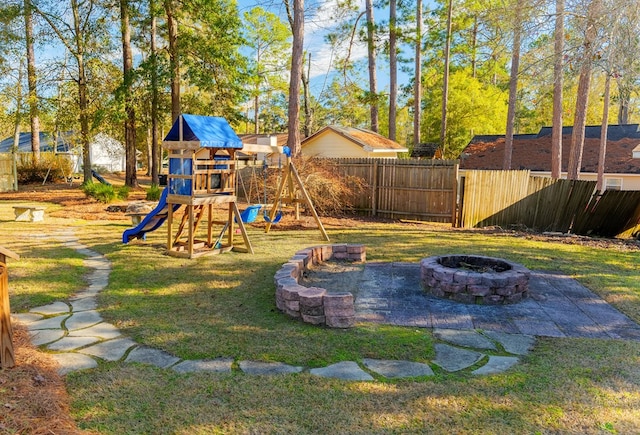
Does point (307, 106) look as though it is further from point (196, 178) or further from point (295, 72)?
point (196, 178)

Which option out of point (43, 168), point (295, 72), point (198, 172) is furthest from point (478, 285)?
point (43, 168)

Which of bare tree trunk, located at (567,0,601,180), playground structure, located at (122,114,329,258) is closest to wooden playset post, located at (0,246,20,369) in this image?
playground structure, located at (122,114,329,258)

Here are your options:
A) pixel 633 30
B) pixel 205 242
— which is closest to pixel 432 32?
pixel 633 30

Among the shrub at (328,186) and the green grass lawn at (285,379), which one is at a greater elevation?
the shrub at (328,186)

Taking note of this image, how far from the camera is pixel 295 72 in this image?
13.4m

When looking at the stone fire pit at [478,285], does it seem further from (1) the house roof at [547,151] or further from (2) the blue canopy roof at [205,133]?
(1) the house roof at [547,151]

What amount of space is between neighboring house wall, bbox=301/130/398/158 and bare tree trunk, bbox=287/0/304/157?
7.35 meters

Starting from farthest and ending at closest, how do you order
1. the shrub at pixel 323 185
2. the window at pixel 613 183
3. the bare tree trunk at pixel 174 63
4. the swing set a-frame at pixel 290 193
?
1. the window at pixel 613 183
2. the bare tree trunk at pixel 174 63
3. the shrub at pixel 323 185
4. the swing set a-frame at pixel 290 193

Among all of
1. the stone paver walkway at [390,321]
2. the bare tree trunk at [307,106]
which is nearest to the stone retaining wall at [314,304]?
the stone paver walkway at [390,321]

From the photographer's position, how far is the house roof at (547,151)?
22391 millimetres

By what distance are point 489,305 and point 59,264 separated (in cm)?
584

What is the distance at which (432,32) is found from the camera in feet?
87.9

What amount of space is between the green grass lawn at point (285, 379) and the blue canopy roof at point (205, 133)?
2.01 m

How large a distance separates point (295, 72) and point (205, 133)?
7.15 meters
